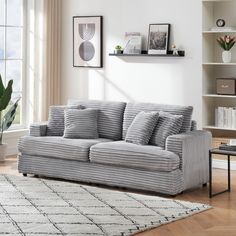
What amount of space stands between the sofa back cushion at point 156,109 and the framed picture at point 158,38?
1.32 m

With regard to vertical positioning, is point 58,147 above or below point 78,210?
above

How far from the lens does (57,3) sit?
28.9 feet

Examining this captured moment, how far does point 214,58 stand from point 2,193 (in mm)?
3284

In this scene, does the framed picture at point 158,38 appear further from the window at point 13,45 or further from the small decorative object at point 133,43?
the window at point 13,45

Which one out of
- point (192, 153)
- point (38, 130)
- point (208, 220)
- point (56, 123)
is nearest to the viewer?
point (208, 220)

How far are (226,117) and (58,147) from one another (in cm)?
215

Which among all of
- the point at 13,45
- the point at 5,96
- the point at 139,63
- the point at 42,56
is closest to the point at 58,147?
the point at 5,96

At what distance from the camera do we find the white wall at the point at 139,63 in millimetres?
7840

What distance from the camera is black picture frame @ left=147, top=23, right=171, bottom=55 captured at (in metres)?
7.97

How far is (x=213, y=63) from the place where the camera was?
24.9ft

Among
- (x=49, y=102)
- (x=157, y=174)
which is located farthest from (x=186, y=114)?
(x=49, y=102)

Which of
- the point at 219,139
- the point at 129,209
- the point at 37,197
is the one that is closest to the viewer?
the point at 129,209

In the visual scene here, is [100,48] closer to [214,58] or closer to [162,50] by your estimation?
[162,50]

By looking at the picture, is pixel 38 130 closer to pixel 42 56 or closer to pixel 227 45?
pixel 42 56
